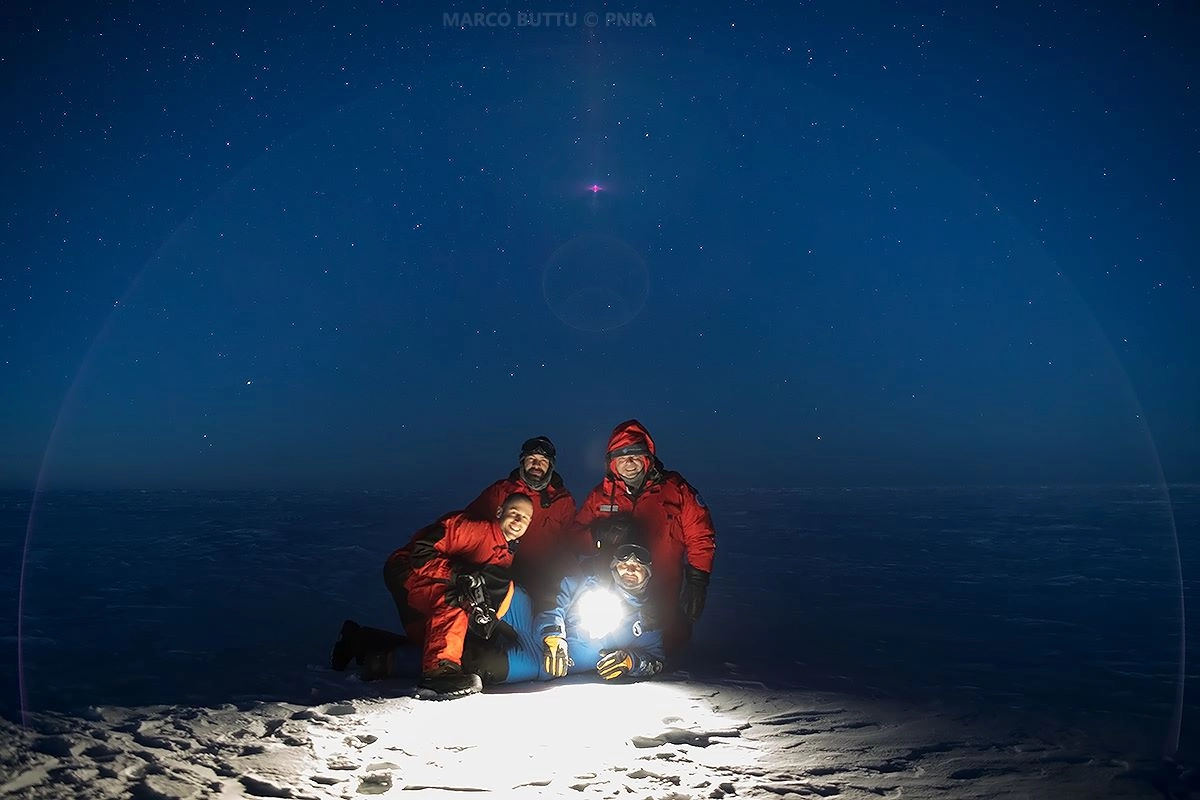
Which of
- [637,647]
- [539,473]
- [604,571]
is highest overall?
[539,473]

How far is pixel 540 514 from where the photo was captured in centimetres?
714

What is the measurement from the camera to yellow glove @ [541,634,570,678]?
18.4ft

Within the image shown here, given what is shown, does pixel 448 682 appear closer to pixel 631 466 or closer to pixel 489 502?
pixel 489 502

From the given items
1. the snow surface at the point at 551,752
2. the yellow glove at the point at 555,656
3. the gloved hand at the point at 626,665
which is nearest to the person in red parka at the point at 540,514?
the yellow glove at the point at 555,656

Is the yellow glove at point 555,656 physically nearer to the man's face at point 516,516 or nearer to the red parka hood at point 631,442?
the man's face at point 516,516

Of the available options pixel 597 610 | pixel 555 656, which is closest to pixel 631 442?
pixel 597 610

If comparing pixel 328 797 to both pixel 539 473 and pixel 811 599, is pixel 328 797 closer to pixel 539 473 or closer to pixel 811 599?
pixel 539 473

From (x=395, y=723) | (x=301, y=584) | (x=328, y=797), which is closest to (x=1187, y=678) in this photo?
(x=395, y=723)

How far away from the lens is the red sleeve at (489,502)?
22.7 feet

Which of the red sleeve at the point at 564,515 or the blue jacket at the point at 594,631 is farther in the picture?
the red sleeve at the point at 564,515

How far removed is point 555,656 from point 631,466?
2122mm

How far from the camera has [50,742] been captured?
397 cm

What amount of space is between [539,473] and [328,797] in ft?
12.5

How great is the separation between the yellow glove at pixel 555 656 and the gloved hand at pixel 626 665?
293mm
